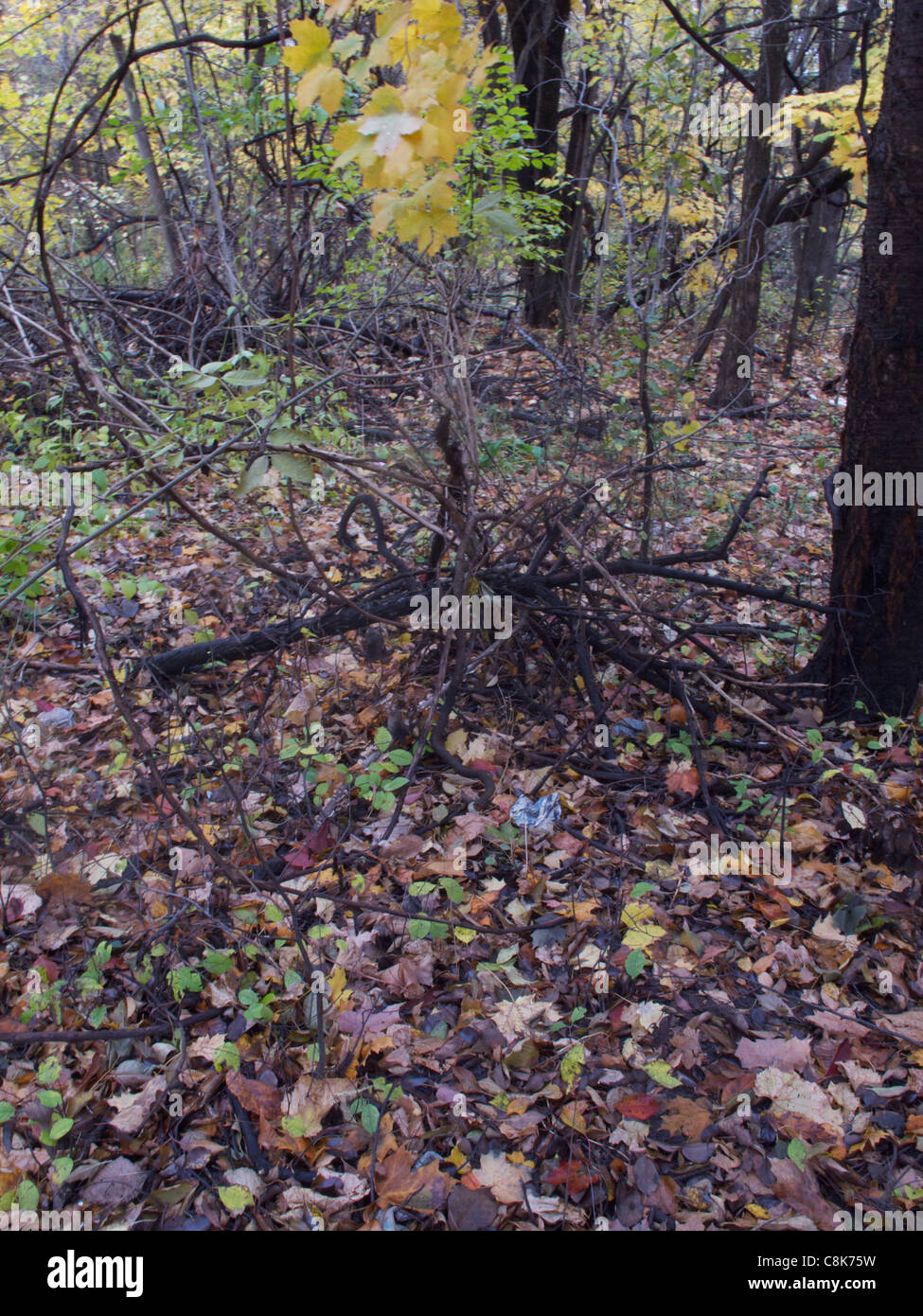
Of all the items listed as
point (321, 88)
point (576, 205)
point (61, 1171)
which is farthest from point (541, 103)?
point (61, 1171)

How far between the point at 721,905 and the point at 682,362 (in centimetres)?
955

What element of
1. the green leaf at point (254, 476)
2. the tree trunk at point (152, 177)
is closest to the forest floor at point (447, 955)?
the green leaf at point (254, 476)

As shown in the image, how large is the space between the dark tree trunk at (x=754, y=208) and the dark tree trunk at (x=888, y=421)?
532 cm

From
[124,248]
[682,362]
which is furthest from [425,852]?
[124,248]

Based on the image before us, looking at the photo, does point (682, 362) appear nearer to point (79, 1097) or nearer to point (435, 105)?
point (435, 105)

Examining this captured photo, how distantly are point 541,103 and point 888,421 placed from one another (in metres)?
9.86

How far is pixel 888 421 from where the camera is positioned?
332 cm

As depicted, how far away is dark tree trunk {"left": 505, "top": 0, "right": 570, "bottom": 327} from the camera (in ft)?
32.8

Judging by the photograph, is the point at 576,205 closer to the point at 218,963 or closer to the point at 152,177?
the point at 152,177

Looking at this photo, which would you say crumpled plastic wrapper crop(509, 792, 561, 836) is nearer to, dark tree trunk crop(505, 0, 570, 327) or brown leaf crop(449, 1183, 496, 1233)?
brown leaf crop(449, 1183, 496, 1233)

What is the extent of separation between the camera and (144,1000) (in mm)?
2627

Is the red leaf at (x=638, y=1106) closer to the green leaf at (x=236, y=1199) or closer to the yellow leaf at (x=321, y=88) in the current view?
the green leaf at (x=236, y=1199)

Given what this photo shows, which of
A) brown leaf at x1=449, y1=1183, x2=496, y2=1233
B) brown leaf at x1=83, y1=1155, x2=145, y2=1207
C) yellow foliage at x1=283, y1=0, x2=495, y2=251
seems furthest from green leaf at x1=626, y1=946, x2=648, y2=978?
yellow foliage at x1=283, y1=0, x2=495, y2=251

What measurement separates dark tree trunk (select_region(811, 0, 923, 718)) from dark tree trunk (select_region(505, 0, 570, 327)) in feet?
23.7
